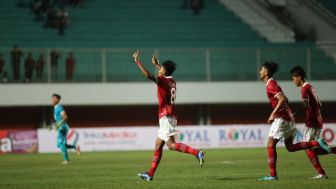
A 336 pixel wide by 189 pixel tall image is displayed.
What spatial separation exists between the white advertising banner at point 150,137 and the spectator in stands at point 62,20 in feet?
21.6

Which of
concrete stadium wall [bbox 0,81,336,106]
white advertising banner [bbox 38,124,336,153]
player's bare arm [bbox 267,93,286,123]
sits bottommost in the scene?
white advertising banner [bbox 38,124,336,153]

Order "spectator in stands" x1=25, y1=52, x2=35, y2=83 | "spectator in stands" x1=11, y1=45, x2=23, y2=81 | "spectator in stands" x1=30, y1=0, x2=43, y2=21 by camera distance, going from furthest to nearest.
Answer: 1. "spectator in stands" x1=30, y1=0, x2=43, y2=21
2. "spectator in stands" x1=25, y1=52, x2=35, y2=83
3. "spectator in stands" x1=11, y1=45, x2=23, y2=81

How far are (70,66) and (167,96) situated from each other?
65.2 feet

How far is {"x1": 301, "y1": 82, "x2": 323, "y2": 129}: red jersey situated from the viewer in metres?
14.7

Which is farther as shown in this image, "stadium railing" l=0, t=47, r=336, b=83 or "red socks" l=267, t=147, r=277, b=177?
"stadium railing" l=0, t=47, r=336, b=83

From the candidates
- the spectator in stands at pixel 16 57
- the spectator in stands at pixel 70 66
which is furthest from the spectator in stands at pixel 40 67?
the spectator in stands at pixel 70 66

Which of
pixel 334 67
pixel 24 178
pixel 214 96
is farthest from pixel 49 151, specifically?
pixel 24 178

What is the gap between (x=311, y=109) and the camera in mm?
14852

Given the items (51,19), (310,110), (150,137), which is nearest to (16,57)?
(51,19)

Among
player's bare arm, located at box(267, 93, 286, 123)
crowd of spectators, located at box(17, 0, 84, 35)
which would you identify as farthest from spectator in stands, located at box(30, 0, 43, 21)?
player's bare arm, located at box(267, 93, 286, 123)

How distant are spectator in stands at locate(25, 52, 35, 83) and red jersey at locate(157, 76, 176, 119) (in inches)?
770

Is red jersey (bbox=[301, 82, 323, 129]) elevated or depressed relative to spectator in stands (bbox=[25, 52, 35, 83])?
elevated

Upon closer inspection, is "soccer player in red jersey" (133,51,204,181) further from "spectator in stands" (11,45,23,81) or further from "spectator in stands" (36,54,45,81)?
"spectator in stands" (36,54,45,81)

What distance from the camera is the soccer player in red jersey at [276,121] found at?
1403 cm
